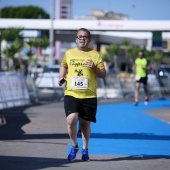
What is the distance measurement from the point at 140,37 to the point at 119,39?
9.23ft

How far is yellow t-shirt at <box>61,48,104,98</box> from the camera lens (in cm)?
877

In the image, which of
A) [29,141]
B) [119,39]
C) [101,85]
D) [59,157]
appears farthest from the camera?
[119,39]

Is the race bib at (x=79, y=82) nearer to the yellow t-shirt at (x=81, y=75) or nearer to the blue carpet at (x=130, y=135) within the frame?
the yellow t-shirt at (x=81, y=75)

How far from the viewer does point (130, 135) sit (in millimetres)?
12570

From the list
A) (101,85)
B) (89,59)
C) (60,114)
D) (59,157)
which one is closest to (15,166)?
(59,157)

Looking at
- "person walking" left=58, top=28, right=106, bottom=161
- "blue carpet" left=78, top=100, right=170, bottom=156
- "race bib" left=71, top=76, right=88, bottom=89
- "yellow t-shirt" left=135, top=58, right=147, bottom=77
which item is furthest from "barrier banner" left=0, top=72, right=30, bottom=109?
"race bib" left=71, top=76, right=88, bottom=89

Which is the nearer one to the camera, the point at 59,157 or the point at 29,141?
the point at 59,157

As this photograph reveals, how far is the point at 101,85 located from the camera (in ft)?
91.9

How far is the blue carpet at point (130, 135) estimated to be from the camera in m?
10.3

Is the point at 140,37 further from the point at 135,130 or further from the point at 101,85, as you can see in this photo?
the point at 135,130

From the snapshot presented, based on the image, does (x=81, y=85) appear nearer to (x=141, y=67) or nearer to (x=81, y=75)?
(x=81, y=75)

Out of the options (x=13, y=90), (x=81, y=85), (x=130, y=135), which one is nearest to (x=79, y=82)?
(x=81, y=85)

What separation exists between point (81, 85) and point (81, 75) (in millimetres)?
151

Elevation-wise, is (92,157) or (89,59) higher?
(89,59)
